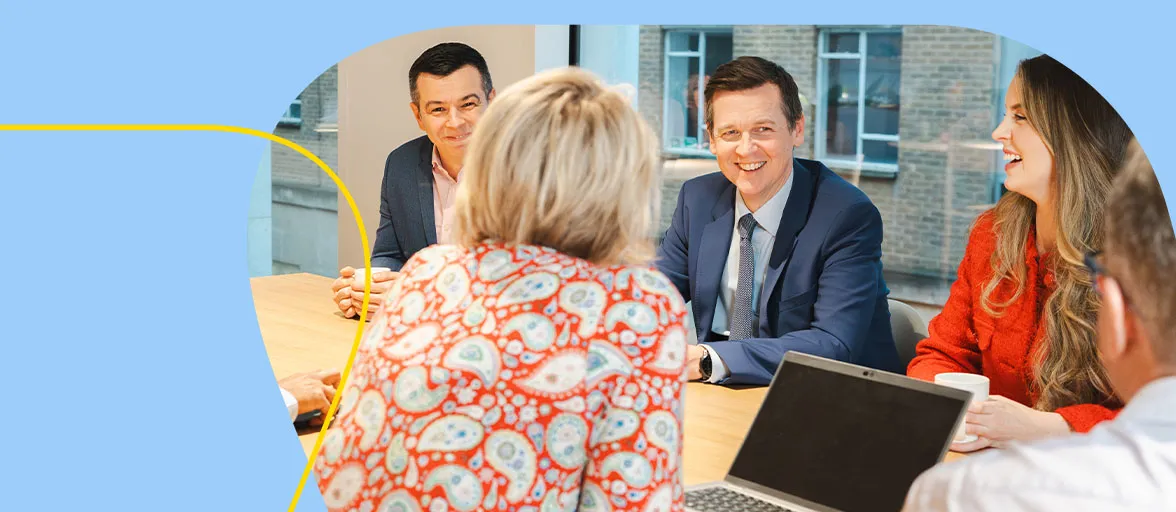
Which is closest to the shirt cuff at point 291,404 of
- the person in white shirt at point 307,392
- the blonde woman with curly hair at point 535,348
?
the person in white shirt at point 307,392

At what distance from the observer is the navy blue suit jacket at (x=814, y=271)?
8.02ft

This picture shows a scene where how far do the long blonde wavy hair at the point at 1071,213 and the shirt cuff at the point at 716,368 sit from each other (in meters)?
0.56

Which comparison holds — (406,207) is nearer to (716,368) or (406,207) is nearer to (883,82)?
(716,368)

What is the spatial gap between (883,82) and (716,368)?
7.30 feet

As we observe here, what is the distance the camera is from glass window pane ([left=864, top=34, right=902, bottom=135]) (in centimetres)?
402

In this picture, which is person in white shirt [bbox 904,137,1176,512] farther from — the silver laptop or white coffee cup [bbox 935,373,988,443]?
white coffee cup [bbox 935,373,988,443]

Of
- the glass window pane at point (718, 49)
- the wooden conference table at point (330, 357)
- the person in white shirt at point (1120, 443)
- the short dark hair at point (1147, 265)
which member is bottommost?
the wooden conference table at point (330, 357)

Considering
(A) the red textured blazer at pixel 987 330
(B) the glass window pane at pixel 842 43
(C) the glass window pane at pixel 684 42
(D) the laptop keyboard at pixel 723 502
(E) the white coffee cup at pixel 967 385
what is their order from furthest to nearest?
(B) the glass window pane at pixel 842 43 → (C) the glass window pane at pixel 684 42 → (A) the red textured blazer at pixel 987 330 → (E) the white coffee cup at pixel 967 385 → (D) the laptop keyboard at pixel 723 502

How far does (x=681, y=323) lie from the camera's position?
1.40m

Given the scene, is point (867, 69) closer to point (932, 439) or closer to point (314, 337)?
point (314, 337)

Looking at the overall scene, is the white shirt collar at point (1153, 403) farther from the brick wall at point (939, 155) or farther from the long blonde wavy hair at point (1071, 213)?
the brick wall at point (939, 155)

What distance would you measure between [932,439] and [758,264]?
0.91 meters

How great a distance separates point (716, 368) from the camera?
2.22 metres

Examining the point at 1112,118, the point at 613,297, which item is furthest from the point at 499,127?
the point at 1112,118
